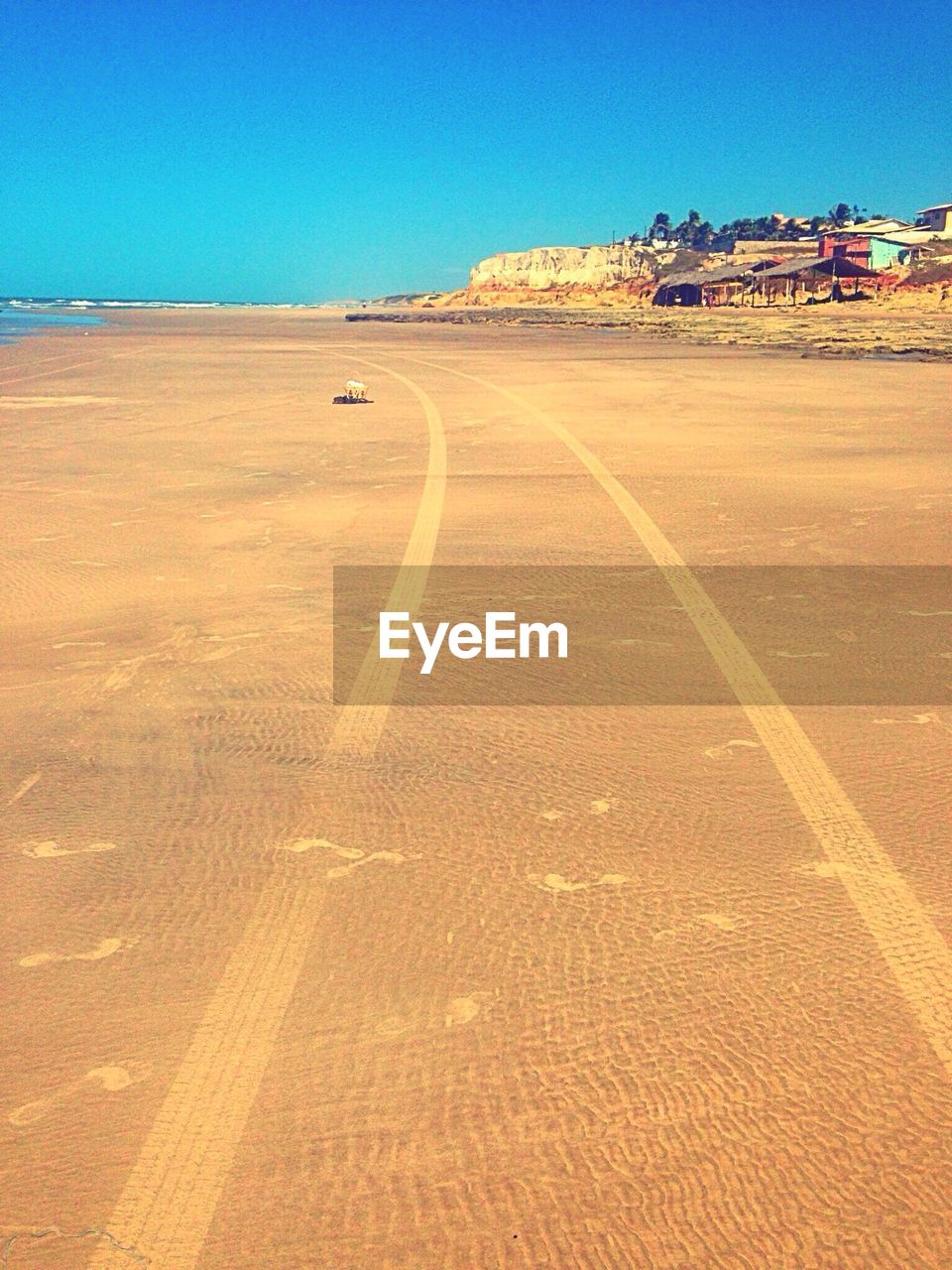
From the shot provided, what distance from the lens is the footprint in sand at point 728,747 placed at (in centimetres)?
418

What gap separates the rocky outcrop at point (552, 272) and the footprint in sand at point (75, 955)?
147m

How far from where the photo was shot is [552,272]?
584ft

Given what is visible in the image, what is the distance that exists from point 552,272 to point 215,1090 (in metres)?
185

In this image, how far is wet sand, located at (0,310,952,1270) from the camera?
2143mm

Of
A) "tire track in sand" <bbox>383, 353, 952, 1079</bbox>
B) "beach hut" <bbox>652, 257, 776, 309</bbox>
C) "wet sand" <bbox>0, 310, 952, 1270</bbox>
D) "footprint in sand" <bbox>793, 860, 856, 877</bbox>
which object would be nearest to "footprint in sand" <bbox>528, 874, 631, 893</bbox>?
"wet sand" <bbox>0, 310, 952, 1270</bbox>

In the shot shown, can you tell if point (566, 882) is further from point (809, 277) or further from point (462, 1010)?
point (809, 277)

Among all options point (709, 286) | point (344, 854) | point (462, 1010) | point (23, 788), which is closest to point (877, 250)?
point (709, 286)

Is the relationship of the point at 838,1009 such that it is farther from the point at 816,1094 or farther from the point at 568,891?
the point at 568,891

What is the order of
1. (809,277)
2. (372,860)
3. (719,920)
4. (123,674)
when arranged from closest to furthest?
1. (719,920)
2. (372,860)
3. (123,674)
4. (809,277)

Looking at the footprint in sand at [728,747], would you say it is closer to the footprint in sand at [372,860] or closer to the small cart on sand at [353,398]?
the footprint in sand at [372,860]

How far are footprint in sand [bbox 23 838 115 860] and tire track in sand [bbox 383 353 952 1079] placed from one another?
217cm

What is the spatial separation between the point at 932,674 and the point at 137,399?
14.6 meters

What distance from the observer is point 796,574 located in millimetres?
6664
